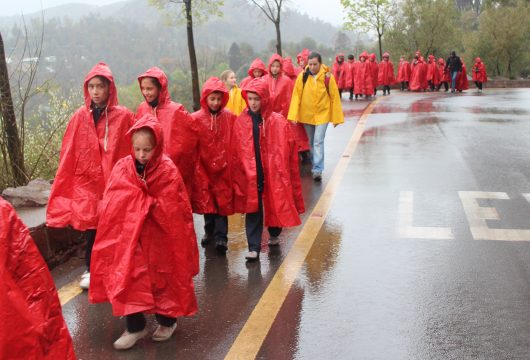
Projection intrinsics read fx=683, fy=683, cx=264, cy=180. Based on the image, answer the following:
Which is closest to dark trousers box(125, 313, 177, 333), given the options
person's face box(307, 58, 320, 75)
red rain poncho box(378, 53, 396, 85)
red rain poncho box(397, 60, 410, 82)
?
person's face box(307, 58, 320, 75)

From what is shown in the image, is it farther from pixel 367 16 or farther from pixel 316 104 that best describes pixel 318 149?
pixel 367 16

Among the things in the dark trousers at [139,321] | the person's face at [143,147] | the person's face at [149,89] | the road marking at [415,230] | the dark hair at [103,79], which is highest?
the dark hair at [103,79]

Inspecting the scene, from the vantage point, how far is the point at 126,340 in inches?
165

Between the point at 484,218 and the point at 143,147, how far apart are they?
14.1ft

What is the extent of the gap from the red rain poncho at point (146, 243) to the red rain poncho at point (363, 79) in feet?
69.1

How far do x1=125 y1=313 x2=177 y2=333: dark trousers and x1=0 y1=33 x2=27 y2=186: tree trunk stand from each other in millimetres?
4258

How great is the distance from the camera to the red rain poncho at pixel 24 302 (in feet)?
8.87

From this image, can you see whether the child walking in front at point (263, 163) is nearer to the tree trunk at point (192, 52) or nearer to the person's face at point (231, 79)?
the person's face at point (231, 79)

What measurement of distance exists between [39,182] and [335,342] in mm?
4189

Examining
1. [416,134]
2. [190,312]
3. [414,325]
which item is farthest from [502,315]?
[416,134]

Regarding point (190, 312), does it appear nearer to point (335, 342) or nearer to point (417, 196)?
point (335, 342)

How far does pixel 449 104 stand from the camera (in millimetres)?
21266

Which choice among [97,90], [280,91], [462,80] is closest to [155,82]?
[97,90]

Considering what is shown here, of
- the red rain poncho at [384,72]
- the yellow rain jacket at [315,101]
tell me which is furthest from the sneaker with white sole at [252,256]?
the red rain poncho at [384,72]
